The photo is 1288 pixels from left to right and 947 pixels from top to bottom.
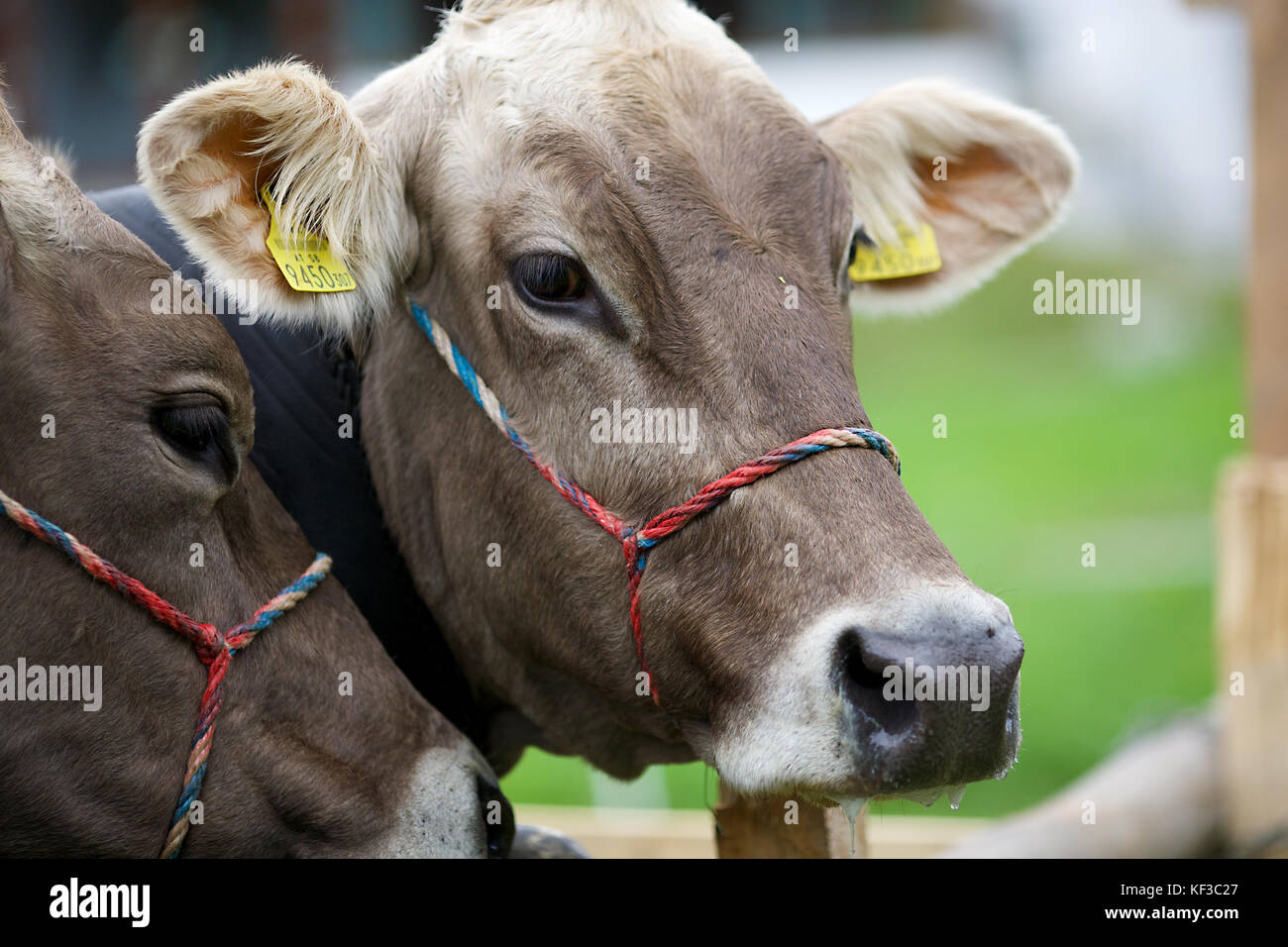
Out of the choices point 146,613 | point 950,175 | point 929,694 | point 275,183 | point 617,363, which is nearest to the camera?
point 929,694

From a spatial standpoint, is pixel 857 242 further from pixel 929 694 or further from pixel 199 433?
pixel 199 433

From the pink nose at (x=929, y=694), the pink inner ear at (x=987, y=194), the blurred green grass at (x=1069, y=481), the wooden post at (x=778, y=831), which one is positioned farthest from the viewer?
the blurred green grass at (x=1069, y=481)

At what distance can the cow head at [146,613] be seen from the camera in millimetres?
2469

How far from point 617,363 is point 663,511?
322 mm

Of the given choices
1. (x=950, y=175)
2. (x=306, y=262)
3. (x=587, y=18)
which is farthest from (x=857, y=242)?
(x=306, y=262)

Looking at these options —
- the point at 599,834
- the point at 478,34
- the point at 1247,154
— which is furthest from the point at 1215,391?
the point at 478,34

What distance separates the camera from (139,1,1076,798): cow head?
2.35 meters

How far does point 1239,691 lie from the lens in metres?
→ 4.86

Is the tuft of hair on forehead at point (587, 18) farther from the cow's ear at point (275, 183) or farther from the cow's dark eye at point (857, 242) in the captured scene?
the cow's dark eye at point (857, 242)

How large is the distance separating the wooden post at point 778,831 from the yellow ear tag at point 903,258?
143 cm

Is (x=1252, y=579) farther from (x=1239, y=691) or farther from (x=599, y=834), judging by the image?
(x=599, y=834)

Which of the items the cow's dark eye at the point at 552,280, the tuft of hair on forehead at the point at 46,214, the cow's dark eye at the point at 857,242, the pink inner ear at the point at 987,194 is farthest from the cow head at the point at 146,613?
the pink inner ear at the point at 987,194

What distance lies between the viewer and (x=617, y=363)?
267 cm

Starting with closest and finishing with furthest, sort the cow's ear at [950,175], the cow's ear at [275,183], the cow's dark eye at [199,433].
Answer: the cow's dark eye at [199,433] → the cow's ear at [275,183] → the cow's ear at [950,175]
